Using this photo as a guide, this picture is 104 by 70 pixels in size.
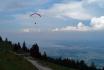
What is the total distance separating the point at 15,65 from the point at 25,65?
242 centimetres

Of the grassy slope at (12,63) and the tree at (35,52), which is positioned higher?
the tree at (35,52)

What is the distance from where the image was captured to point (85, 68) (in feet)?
280

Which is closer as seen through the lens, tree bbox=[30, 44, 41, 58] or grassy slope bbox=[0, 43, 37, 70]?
grassy slope bbox=[0, 43, 37, 70]

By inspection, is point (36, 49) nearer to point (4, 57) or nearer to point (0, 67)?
point (4, 57)

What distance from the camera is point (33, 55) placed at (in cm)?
8575

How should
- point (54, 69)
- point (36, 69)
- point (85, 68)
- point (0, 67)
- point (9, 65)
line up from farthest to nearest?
point (85, 68) < point (54, 69) < point (36, 69) < point (9, 65) < point (0, 67)

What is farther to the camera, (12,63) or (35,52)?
(35,52)

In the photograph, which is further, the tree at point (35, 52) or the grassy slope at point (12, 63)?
the tree at point (35, 52)

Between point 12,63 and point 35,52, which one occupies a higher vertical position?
point 35,52

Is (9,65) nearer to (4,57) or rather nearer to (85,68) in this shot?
(4,57)

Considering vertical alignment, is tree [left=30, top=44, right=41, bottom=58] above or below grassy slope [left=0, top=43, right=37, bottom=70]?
above


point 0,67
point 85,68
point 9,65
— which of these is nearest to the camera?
point 0,67

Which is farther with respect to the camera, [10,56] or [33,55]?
[33,55]

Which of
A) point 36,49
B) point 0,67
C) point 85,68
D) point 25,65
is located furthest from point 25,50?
point 0,67
